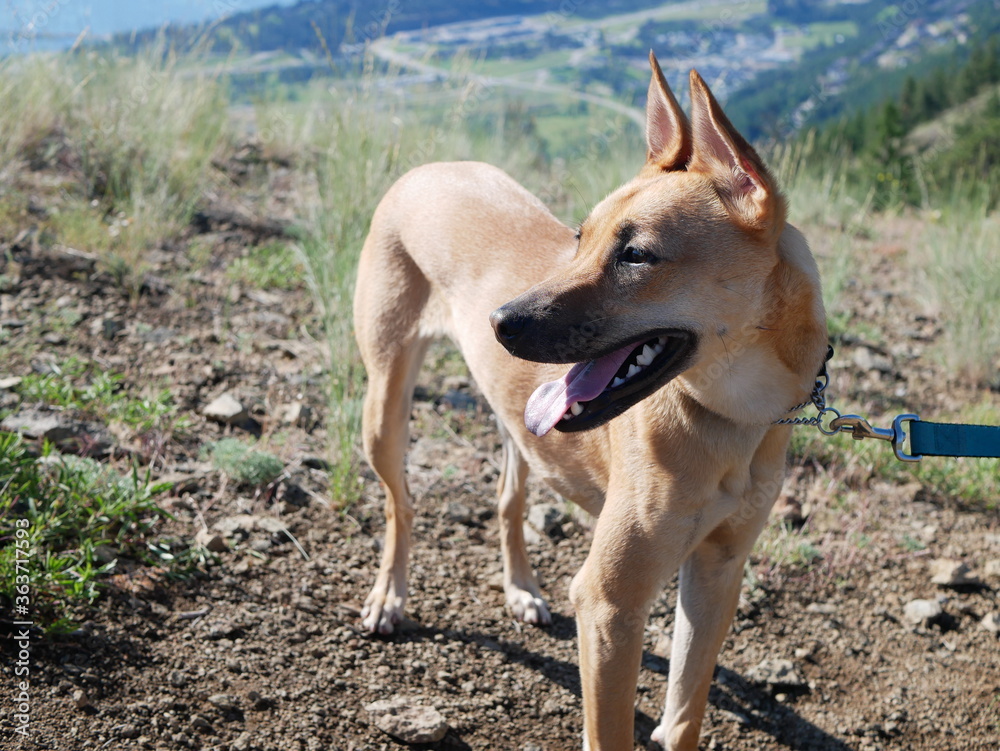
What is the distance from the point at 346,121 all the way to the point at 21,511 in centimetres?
398

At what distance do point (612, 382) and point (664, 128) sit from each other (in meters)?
0.85

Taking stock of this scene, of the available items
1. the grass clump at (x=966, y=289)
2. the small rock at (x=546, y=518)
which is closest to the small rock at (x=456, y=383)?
the small rock at (x=546, y=518)

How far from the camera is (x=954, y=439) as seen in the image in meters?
2.18

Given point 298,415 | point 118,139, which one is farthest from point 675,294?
point 118,139

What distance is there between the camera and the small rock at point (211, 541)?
10.7 ft

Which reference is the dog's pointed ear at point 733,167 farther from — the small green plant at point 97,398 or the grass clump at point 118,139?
the grass clump at point 118,139

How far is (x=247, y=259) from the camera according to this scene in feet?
19.6

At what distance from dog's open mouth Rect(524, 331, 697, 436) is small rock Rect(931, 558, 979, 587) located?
235 centimetres

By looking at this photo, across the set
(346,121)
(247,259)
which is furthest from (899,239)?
(247,259)

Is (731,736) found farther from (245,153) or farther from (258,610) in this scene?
(245,153)

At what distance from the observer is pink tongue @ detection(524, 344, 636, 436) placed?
2066mm

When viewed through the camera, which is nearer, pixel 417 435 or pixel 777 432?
pixel 777 432

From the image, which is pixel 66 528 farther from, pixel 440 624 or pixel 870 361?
pixel 870 361

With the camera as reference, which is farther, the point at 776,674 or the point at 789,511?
the point at 789,511
